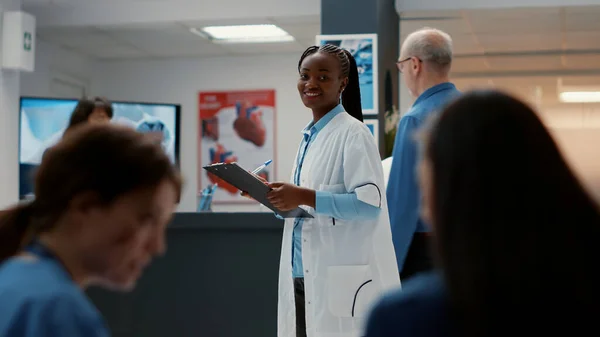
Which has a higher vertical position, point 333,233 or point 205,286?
point 333,233

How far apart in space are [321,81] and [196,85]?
6.94 metres

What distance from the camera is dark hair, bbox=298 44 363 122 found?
2.50 metres

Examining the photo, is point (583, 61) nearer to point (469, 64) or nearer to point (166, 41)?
point (469, 64)

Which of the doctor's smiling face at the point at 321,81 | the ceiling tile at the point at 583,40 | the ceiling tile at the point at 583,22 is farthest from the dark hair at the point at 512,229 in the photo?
the ceiling tile at the point at 583,40

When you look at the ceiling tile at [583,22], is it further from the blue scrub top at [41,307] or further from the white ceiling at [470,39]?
the blue scrub top at [41,307]

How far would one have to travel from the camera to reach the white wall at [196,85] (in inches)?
354

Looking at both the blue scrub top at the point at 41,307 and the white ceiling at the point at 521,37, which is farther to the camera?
the white ceiling at the point at 521,37

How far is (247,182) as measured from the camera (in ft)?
7.72

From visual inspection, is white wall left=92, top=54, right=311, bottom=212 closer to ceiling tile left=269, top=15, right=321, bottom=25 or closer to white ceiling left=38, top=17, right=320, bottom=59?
white ceiling left=38, top=17, right=320, bottom=59

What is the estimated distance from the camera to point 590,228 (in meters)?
0.83

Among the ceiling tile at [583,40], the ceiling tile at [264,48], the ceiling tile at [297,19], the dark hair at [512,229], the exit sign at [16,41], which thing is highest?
the ceiling tile at [264,48]

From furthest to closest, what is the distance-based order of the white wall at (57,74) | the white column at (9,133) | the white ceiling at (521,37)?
1. the white wall at (57,74)
2. the white ceiling at (521,37)
3. the white column at (9,133)

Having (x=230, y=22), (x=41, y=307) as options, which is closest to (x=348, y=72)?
(x=41, y=307)

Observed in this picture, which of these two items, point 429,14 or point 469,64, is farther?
point 469,64
